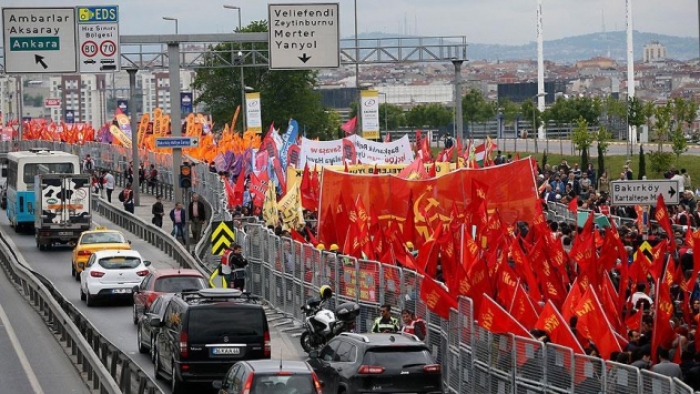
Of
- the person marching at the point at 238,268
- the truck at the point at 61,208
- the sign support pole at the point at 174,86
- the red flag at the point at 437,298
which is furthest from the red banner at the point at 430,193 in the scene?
the truck at the point at 61,208

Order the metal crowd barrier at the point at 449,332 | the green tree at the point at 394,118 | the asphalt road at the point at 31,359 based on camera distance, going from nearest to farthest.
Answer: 1. the metal crowd barrier at the point at 449,332
2. the asphalt road at the point at 31,359
3. the green tree at the point at 394,118

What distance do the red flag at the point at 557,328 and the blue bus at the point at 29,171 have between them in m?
33.9

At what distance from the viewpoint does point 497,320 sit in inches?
757

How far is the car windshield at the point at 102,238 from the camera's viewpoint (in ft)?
132

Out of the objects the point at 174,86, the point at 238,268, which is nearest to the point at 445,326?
the point at 238,268

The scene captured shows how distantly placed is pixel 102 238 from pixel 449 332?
802 inches

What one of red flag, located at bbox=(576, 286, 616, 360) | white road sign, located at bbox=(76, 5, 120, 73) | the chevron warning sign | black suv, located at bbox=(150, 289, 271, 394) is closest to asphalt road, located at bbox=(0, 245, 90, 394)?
black suv, located at bbox=(150, 289, 271, 394)

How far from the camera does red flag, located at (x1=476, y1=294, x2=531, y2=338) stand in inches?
744

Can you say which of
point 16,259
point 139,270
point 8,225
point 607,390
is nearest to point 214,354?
point 607,390

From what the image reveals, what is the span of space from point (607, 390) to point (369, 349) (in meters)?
4.15

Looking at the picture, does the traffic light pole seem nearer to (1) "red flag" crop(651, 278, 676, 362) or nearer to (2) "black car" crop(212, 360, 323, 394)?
(2) "black car" crop(212, 360, 323, 394)

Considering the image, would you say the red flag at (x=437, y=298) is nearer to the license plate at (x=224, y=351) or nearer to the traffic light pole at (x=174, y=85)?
the license plate at (x=224, y=351)

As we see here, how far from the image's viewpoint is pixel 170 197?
62938 mm

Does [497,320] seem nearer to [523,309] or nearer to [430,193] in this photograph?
[523,309]
